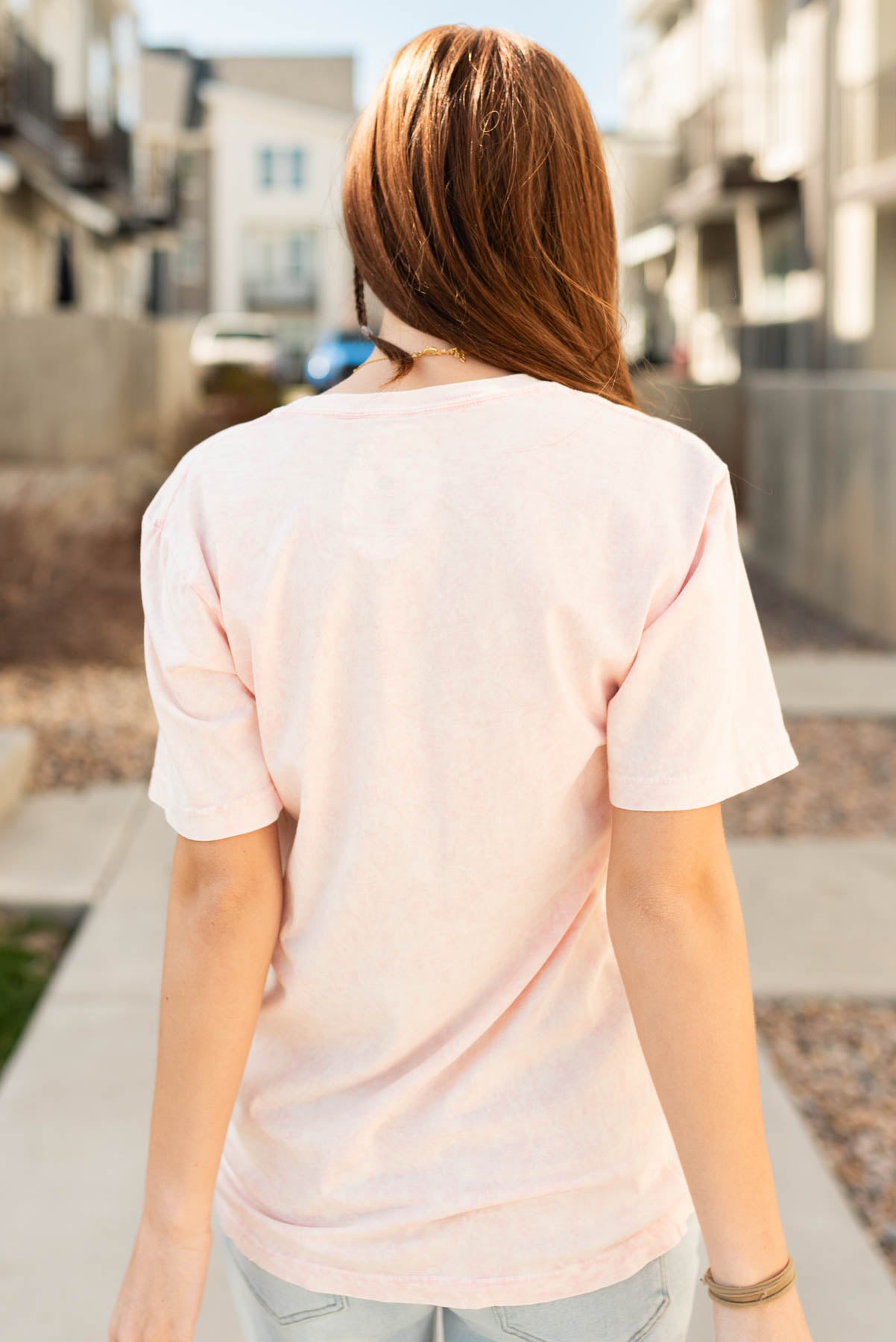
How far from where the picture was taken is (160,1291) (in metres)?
1.17

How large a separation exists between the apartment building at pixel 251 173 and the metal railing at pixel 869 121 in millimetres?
30340

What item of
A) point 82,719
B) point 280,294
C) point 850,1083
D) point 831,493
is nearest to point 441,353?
point 850,1083

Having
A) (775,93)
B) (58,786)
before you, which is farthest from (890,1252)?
(775,93)

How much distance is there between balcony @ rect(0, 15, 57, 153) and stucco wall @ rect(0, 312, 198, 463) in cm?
779

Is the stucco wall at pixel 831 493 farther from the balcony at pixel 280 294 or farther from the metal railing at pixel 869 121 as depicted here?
the balcony at pixel 280 294

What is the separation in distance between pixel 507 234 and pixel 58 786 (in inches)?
185

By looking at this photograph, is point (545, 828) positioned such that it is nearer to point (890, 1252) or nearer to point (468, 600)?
point (468, 600)

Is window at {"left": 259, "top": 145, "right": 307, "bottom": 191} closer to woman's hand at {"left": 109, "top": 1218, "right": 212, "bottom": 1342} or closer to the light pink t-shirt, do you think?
the light pink t-shirt

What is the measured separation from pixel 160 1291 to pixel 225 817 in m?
0.42

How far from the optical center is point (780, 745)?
111cm

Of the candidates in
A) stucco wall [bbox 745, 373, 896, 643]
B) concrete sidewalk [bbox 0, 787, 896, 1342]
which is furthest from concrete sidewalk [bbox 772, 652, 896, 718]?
concrete sidewalk [bbox 0, 787, 896, 1342]

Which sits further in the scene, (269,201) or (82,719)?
(269,201)

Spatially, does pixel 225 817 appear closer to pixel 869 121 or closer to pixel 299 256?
pixel 869 121

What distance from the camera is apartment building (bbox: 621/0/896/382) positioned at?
55.2ft
